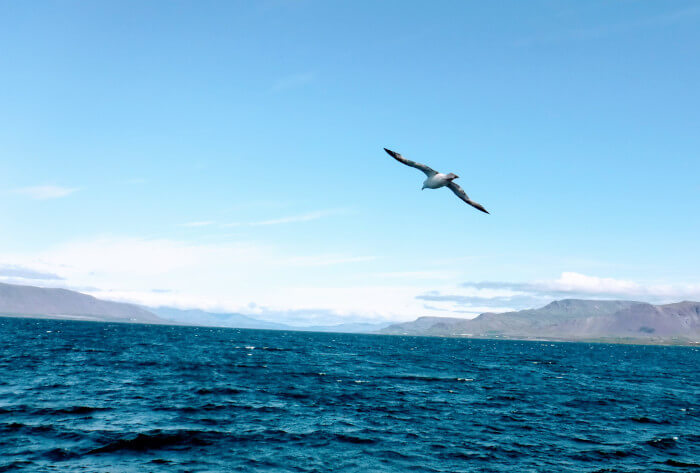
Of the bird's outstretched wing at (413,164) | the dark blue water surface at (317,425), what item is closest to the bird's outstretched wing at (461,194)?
the bird's outstretched wing at (413,164)

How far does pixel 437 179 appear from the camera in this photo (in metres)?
22.3

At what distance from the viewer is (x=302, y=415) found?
116 feet

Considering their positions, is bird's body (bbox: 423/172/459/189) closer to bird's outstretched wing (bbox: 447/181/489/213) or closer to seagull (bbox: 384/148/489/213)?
seagull (bbox: 384/148/489/213)

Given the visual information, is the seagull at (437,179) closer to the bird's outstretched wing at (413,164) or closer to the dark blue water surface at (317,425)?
the bird's outstretched wing at (413,164)

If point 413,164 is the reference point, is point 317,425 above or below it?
below

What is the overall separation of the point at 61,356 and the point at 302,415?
176 feet

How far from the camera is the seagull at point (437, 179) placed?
21.8m

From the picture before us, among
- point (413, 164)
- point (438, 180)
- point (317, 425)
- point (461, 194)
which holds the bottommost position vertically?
point (317, 425)

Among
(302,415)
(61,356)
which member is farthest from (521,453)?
(61,356)

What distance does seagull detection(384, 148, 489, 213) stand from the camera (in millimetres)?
21844

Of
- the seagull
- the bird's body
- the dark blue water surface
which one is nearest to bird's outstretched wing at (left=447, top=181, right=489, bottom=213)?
the seagull

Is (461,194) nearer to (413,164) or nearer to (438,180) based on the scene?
(438,180)

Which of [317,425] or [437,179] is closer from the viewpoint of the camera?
[437,179]

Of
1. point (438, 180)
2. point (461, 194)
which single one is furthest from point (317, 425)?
point (438, 180)
